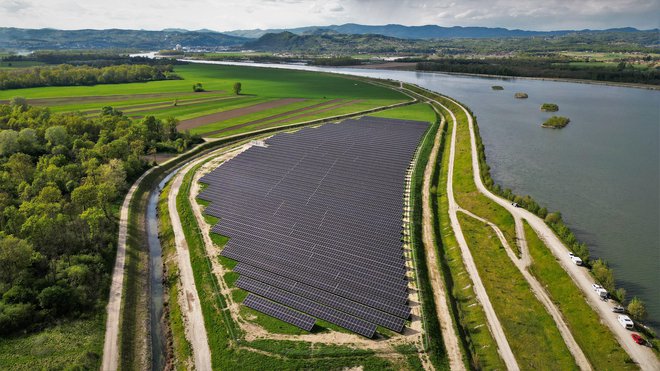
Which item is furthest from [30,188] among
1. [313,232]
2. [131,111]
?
[131,111]

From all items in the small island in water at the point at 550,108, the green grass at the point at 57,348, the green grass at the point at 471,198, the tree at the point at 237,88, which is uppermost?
the tree at the point at 237,88

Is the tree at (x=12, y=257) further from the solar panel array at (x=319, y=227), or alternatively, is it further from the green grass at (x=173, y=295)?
the solar panel array at (x=319, y=227)

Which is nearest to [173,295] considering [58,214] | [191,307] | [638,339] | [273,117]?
[191,307]

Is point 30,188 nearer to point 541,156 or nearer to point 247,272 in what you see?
point 247,272

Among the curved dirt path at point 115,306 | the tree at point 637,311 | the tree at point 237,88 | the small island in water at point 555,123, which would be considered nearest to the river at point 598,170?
the small island in water at point 555,123

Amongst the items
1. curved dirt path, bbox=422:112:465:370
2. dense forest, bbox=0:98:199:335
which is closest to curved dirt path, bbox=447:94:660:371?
curved dirt path, bbox=422:112:465:370

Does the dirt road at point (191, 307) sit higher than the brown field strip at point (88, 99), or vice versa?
the brown field strip at point (88, 99)

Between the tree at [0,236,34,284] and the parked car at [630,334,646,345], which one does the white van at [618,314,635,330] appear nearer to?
the parked car at [630,334,646,345]
